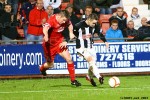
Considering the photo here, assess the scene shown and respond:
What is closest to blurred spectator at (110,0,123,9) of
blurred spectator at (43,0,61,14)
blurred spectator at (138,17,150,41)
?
blurred spectator at (138,17,150,41)

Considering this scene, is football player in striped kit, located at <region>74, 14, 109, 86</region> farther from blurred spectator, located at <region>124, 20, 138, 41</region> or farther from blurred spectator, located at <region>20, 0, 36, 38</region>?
blurred spectator, located at <region>124, 20, 138, 41</region>

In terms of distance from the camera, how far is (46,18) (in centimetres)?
1873

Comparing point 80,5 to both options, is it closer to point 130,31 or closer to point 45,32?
point 130,31

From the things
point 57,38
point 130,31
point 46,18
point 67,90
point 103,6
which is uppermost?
point 103,6

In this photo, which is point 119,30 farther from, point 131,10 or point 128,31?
point 131,10

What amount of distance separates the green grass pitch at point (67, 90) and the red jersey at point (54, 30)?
1277 millimetres

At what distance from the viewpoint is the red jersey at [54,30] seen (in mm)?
14492

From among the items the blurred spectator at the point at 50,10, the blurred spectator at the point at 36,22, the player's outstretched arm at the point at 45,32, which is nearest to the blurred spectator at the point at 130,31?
the blurred spectator at the point at 50,10

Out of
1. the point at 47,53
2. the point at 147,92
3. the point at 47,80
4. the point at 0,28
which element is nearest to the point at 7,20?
the point at 0,28

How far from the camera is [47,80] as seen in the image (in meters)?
17.3

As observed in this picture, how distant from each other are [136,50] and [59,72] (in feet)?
8.88

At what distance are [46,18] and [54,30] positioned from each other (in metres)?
4.09

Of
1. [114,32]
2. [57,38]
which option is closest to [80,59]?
[114,32]

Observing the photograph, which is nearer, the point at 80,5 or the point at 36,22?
the point at 36,22
